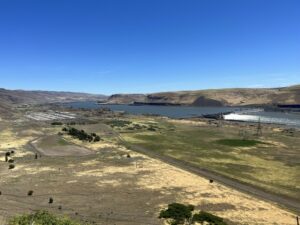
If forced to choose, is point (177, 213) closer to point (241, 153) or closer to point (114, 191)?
point (114, 191)

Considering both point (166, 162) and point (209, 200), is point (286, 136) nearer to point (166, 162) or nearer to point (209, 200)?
point (166, 162)

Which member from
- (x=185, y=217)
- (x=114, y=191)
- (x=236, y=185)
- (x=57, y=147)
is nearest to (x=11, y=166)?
(x=114, y=191)

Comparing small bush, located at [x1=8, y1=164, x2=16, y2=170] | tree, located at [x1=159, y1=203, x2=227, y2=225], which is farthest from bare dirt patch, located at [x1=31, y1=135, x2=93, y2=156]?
tree, located at [x1=159, y1=203, x2=227, y2=225]

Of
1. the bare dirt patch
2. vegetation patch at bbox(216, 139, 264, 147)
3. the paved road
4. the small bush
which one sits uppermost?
vegetation patch at bbox(216, 139, 264, 147)

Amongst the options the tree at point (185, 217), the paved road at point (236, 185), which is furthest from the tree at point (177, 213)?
the paved road at point (236, 185)

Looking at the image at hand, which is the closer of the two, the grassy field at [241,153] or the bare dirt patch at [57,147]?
the grassy field at [241,153]

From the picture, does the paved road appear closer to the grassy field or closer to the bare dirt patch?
the grassy field

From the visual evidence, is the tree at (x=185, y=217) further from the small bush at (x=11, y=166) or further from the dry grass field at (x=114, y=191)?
the small bush at (x=11, y=166)

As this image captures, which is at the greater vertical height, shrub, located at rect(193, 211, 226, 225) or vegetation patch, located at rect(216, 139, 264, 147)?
vegetation patch, located at rect(216, 139, 264, 147)

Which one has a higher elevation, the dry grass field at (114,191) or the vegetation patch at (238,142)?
the vegetation patch at (238,142)
